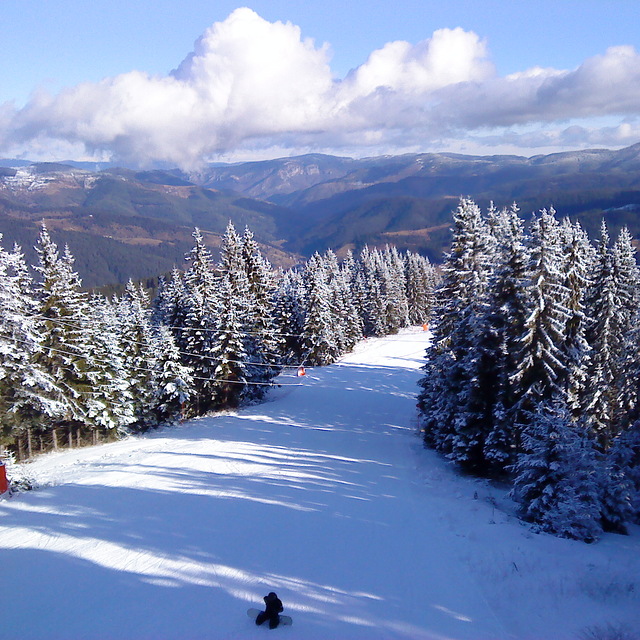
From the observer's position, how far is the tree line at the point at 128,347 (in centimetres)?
2381

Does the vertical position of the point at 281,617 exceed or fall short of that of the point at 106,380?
it falls short

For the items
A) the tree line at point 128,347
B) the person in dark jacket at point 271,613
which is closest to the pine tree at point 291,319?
the tree line at point 128,347

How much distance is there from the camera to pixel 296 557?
477 inches

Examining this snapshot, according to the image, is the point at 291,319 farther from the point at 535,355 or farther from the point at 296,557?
the point at 296,557

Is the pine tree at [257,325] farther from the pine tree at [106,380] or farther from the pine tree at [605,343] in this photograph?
the pine tree at [605,343]

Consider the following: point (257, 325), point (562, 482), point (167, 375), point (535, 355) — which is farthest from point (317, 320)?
point (562, 482)

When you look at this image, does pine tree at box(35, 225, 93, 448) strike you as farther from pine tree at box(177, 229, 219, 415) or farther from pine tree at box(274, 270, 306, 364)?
pine tree at box(274, 270, 306, 364)

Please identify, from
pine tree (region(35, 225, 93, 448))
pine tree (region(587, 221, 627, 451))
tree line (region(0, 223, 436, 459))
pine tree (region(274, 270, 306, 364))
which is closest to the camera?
pine tree (region(587, 221, 627, 451))

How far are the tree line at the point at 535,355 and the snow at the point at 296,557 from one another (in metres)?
2.00

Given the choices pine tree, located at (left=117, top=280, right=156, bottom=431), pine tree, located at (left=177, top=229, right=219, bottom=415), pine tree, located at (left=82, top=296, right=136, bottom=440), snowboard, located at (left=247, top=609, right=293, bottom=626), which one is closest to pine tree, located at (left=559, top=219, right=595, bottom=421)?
snowboard, located at (left=247, top=609, right=293, bottom=626)

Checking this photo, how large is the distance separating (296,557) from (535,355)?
12.7 m

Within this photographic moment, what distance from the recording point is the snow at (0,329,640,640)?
30.2 feet

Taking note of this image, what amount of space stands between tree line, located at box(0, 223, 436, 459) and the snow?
525 cm

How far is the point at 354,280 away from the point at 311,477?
55208mm
